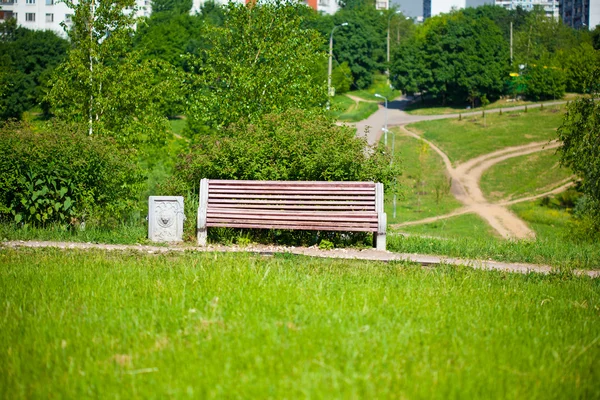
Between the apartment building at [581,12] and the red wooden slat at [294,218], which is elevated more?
the apartment building at [581,12]

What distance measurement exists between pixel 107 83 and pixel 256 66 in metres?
4.10

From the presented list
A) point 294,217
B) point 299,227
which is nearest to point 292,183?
point 294,217

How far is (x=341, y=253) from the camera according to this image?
36.7 feet

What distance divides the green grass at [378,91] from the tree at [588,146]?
63.6 metres

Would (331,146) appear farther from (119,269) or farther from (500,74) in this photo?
(500,74)

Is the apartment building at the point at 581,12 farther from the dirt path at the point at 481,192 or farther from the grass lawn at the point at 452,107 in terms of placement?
the dirt path at the point at 481,192

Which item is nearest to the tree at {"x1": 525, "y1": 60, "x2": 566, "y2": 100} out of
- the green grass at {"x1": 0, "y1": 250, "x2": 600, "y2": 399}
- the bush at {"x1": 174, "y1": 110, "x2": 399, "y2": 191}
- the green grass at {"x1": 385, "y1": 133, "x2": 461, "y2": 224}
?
the green grass at {"x1": 385, "y1": 133, "x2": 461, "y2": 224}

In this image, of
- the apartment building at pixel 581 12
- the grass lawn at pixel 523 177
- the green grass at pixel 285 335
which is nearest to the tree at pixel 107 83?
the green grass at pixel 285 335

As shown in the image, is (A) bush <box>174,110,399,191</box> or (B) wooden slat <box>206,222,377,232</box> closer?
(B) wooden slat <box>206,222,377,232</box>

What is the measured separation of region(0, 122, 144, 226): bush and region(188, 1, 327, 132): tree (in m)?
6.71

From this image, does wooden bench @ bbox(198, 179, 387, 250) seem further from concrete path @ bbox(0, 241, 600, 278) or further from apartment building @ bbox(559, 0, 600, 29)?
apartment building @ bbox(559, 0, 600, 29)

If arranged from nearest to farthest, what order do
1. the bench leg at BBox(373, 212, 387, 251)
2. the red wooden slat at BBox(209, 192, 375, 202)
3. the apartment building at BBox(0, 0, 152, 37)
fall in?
1. the bench leg at BBox(373, 212, 387, 251)
2. the red wooden slat at BBox(209, 192, 375, 202)
3. the apartment building at BBox(0, 0, 152, 37)

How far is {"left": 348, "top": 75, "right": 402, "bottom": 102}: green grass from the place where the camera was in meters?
89.7

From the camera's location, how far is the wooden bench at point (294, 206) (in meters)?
11.5
